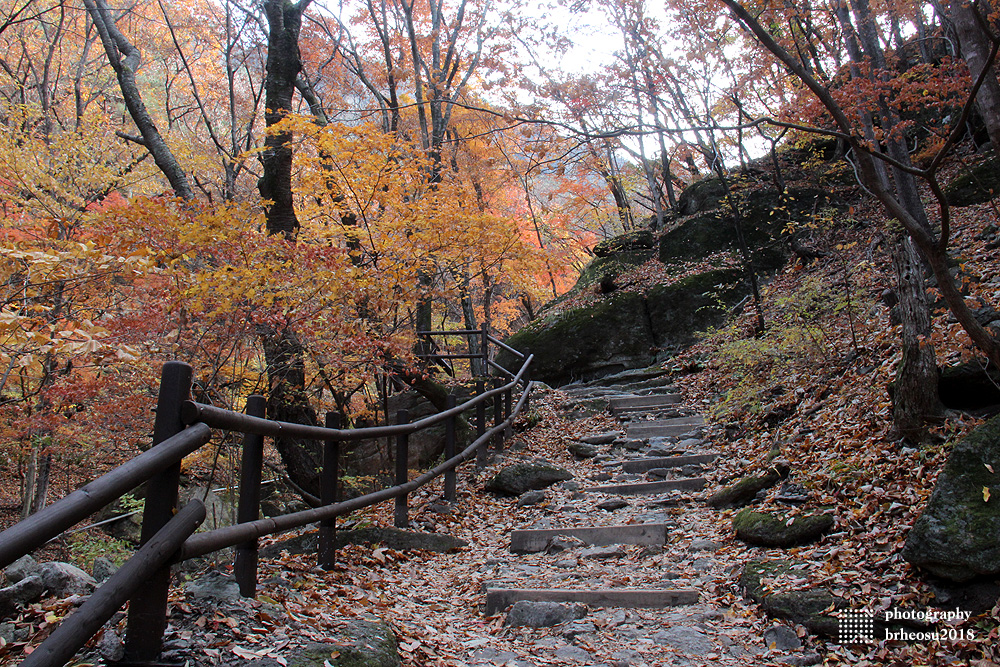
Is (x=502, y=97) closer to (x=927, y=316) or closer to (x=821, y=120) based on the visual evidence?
(x=821, y=120)

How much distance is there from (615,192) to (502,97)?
6.04m

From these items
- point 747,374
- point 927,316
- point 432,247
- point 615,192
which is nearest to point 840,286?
point 747,374

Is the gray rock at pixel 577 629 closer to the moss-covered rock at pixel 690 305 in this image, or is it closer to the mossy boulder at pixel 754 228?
the moss-covered rock at pixel 690 305

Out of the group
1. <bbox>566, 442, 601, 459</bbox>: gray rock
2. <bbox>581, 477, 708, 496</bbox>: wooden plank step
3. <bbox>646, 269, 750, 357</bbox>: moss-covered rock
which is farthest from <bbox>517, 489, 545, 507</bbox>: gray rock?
<bbox>646, 269, 750, 357</bbox>: moss-covered rock

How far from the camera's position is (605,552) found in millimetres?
4605

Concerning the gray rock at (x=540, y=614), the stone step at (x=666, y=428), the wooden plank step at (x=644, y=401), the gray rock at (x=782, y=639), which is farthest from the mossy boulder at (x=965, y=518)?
the wooden plank step at (x=644, y=401)

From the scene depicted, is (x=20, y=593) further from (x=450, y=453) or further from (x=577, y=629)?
(x=450, y=453)

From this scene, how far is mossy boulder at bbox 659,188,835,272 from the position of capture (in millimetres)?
14336

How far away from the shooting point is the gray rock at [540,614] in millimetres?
3385

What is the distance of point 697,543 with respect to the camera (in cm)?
456

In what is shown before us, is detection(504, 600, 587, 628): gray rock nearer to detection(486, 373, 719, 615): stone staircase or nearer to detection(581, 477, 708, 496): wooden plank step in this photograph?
detection(486, 373, 719, 615): stone staircase

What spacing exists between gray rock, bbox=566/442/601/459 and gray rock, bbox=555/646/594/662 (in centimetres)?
509

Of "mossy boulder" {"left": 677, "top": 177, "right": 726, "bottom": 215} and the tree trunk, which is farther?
"mossy boulder" {"left": 677, "top": 177, "right": 726, "bottom": 215}

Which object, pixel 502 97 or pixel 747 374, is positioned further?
pixel 502 97
